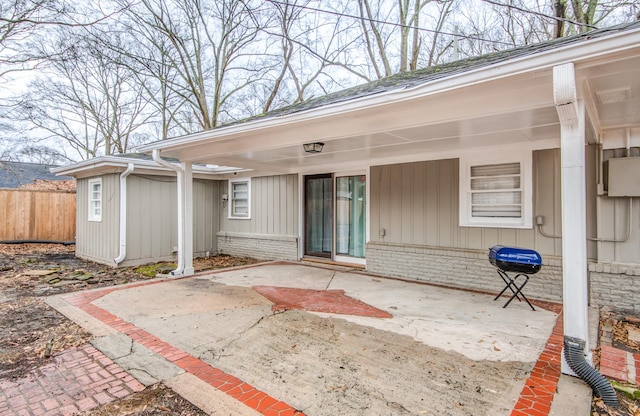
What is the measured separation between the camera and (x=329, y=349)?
303 centimetres

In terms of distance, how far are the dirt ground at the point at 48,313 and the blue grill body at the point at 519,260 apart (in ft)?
11.4

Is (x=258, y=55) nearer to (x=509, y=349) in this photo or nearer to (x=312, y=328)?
(x=312, y=328)

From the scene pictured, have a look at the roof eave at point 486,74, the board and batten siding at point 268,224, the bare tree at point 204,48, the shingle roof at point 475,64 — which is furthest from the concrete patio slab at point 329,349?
the bare tree at point 204,48

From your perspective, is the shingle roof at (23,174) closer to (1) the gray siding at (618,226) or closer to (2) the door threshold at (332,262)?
(2) the door threshold at (332,262)

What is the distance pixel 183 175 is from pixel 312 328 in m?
4.21

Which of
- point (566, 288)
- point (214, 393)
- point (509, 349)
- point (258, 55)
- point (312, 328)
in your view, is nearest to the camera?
point (214, 393)

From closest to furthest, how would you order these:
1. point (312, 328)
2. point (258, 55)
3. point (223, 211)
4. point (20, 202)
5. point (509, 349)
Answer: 1. point (509, 349)
2. point (312, 328)
3. point (223, 211)
4. point (20, 202)
5. point (258, 55)

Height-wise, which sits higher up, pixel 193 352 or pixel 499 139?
pixel 499 139

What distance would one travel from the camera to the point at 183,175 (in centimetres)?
633

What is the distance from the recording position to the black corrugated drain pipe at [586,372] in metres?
2.21

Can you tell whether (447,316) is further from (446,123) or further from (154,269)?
(154,269)

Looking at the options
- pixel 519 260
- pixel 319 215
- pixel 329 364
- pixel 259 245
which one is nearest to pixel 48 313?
pixel 329 364

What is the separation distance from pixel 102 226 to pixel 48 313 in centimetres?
439

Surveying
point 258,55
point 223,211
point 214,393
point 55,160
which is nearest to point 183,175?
point 223,211
